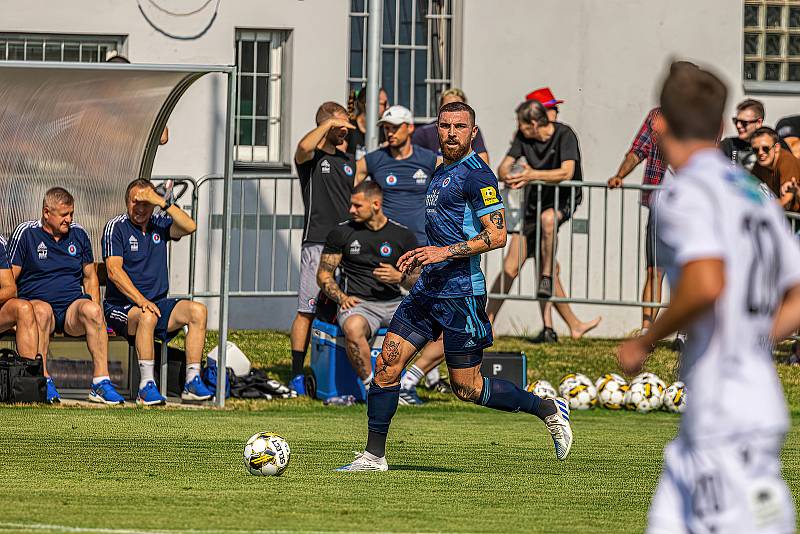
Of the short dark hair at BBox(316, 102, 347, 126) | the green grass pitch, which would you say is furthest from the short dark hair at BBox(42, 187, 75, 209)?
the short dark hair at BBox(316, 102, 347, 126)

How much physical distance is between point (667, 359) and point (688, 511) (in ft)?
37.6

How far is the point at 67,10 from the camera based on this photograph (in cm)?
1775

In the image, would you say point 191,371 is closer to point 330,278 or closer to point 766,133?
point 330,278

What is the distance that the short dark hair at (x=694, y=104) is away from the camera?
4.48 metres

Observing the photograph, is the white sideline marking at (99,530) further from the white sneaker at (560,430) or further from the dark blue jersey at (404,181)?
the dark blue jersey at (404,181)

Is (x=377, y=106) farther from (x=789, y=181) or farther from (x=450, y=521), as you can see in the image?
(x=450, y=521)

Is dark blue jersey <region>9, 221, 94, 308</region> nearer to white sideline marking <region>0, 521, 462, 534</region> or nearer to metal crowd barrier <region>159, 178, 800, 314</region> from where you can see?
metal crowd barrier <region>159, 178, 800, 314</region>

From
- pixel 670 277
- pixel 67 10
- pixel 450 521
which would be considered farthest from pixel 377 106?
pixel 670 277

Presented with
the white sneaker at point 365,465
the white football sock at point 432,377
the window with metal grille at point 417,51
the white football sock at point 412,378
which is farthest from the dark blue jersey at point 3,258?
the window with metal grille at point 417,51

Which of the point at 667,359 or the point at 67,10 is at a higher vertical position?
the point at 67,10

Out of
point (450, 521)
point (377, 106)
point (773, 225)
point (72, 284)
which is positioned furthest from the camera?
point (377, 106)

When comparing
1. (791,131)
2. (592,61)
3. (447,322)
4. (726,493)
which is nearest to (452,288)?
(447,322)

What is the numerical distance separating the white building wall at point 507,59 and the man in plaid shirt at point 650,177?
60.1 inches

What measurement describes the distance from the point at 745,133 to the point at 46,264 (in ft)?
23.7
